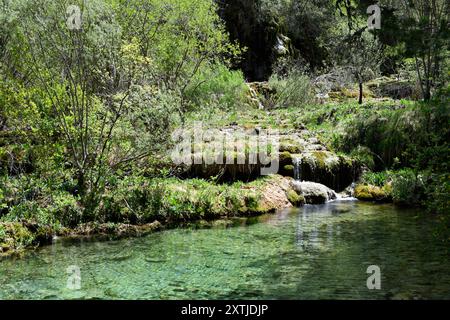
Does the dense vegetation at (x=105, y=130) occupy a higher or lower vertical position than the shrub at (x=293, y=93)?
lower

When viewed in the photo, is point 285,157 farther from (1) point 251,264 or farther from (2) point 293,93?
(2) point 293,93

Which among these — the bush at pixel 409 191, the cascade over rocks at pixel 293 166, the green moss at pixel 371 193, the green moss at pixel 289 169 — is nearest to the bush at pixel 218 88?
the cascade over rocks at pixel 293 166

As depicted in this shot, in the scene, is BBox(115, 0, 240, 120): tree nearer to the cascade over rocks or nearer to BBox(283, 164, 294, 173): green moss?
the cascade over rocks

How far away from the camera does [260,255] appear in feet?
36.2

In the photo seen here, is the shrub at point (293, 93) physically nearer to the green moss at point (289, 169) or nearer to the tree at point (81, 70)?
the green moss at point (289, 169)

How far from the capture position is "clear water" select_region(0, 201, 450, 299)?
8570 millimetres

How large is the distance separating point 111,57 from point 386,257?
9.48 m

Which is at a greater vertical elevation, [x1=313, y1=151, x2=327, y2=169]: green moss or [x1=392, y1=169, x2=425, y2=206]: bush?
[x1=313, y1=151, x2=327, y2=169]: green moss

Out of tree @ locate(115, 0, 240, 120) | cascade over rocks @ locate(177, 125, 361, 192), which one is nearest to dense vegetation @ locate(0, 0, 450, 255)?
cascade over rocks @ locate(177, 125, 361, 192)

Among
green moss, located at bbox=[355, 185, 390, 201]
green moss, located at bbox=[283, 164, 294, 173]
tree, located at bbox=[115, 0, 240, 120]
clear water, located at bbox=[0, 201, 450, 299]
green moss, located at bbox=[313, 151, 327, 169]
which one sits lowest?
clear water, located at bbox=[0, 201, 450, 299]

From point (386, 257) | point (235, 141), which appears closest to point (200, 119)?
point (235, 141)

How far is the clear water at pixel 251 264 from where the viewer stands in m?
8.57

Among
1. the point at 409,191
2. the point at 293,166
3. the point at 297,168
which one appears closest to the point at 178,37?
the point at 293,166
